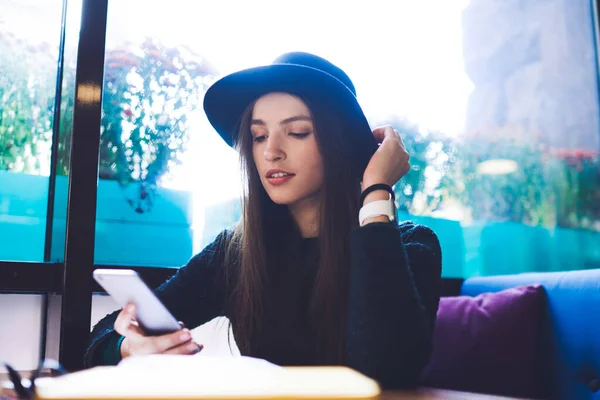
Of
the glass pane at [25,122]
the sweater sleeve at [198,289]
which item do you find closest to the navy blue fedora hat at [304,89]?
the sweater sleeve at [198,289]

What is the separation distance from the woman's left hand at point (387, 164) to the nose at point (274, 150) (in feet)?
0.68

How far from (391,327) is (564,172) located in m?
1.99

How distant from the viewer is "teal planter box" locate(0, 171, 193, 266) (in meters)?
1.65

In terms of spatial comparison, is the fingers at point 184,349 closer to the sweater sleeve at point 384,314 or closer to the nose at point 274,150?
the sweater sleeve at point 384,314

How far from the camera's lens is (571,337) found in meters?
1.66

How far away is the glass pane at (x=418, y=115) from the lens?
1821mm

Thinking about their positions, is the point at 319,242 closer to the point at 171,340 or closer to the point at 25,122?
the point at 171,340

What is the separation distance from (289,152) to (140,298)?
1.76 ft

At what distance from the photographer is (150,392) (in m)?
0.34

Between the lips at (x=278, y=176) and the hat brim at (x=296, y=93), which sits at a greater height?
the hat brim at (x=296, y=93)

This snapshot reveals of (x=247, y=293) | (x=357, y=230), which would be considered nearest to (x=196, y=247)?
(x=247, y=293)

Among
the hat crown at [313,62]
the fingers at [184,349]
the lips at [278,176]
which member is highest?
the hat crown at [313,62]

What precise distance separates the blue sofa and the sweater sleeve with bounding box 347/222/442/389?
0.81 m

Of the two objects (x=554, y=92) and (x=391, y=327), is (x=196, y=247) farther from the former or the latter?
(x=554, y=92)
